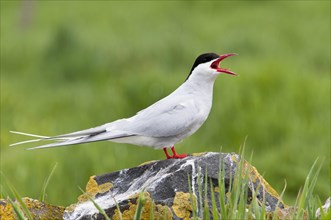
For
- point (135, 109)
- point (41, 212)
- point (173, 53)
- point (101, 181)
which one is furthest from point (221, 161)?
point (173, 53)

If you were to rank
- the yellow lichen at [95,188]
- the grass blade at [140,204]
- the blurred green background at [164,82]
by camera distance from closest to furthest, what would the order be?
the grass blade at [140,204] < the yellow lichen at [95,188] < the blurred green background at [164,82]

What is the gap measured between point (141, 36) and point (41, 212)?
1504 cm

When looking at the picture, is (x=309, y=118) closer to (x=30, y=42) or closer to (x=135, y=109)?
(x=135, y=109)

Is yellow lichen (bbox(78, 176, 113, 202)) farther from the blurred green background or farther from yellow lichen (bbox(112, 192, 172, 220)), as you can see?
the blurred green background

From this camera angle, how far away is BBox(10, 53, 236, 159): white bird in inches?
211

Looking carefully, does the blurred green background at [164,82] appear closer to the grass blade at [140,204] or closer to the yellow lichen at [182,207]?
the yellow lichen at [182,207]

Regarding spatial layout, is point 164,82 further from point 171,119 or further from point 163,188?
point 163,188

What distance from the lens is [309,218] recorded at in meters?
4.48

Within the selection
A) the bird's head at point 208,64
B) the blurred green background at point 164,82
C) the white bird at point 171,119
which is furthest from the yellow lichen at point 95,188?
the blurred green background at point 164,82

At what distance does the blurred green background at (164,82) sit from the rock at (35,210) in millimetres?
3159

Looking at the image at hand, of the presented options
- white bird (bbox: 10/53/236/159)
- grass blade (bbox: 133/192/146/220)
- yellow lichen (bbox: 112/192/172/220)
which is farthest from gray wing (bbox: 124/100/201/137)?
grass blade (bbox: 133/192/146/220)

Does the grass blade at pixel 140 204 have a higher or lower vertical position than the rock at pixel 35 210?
higher

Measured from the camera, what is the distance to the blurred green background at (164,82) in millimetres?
11305

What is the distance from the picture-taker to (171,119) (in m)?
5.36
